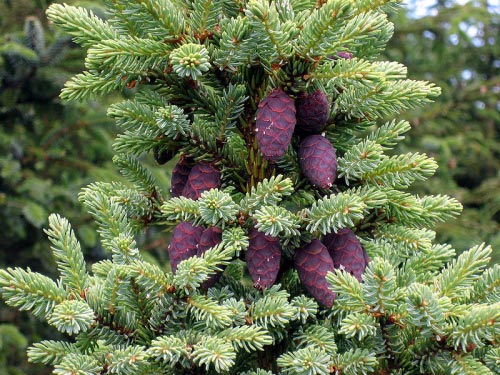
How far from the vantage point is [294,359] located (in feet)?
4.06

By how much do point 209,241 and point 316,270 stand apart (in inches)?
9.3

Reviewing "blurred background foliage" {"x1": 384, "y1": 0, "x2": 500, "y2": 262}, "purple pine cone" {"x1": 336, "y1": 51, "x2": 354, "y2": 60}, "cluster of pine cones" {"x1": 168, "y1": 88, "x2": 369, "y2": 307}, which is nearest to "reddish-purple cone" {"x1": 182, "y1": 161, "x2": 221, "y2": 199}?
"cluster of pine cones" {"x1": 168, "y1": 88, "x2": 369, "y2": 307}

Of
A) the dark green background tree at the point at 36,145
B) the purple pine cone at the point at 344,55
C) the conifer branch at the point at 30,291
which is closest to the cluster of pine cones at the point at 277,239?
the purple pine cone at the point at 344,55

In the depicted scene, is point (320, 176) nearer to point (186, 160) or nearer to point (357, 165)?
point (357, 165)

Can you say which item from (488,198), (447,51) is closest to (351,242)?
(488,198)

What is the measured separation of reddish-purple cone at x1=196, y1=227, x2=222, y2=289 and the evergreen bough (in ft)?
0.05

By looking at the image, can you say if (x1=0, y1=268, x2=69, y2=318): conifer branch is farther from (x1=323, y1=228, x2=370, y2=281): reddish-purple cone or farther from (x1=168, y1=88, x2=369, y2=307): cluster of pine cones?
(x1=323, y1=228, x2=370, y2=281): reddish-purple cone

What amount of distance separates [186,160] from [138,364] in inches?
19.6

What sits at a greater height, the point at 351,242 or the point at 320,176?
the point at 320,176

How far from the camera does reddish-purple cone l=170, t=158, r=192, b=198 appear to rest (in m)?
1.56

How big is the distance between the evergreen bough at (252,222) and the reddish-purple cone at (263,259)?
1.2 inches

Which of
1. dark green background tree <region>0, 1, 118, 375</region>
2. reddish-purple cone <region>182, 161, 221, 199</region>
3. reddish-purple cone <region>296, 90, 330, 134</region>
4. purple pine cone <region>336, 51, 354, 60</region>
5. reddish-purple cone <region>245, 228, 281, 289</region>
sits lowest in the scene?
dark green background tree <region>0, 1, 118, 375</region>

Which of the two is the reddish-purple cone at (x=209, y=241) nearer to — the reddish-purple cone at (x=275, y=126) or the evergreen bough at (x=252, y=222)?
the evergreen bough at (x=252, y=222)

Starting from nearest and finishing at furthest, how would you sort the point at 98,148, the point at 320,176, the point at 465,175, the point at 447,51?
the point at 320,176 → the point at 98,148 → the point at 447,51 → the point at 465,175
